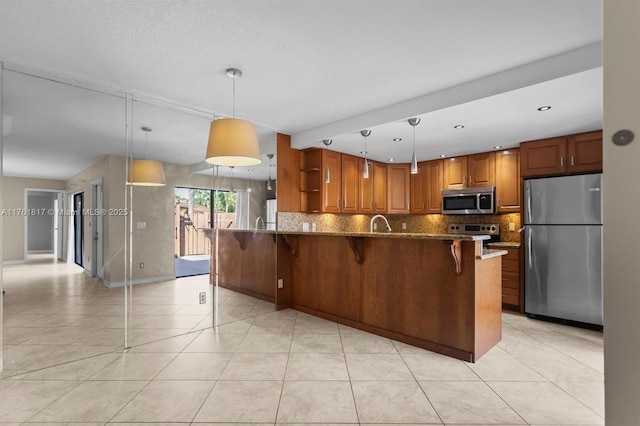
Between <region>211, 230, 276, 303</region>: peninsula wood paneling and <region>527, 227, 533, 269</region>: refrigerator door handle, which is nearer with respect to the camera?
<region>527, 227, 533, 269</region>: refrigerator door handle

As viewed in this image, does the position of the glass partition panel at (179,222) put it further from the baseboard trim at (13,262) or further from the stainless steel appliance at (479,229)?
the stainless steel appliance at (479,229)

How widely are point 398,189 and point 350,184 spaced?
1120 millimetres

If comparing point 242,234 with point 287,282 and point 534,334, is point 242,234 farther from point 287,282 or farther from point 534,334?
point 534,334

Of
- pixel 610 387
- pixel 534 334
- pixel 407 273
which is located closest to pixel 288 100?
pixel 407 273

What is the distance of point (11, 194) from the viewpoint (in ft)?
8.50

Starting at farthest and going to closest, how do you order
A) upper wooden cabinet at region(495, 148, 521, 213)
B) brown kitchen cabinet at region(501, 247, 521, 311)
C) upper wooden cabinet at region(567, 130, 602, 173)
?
upper wooden cabinet at region(495, 148, 521, 213) → brown kitchen cabinet at region(501, 247, 521, 311) → upper wooden cabinet at region(567, 130, 602, 173)

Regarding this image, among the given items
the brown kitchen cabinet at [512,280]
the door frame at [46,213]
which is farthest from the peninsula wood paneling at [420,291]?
the door frame at [46,213]

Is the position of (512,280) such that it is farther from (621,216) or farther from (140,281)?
(140,281)

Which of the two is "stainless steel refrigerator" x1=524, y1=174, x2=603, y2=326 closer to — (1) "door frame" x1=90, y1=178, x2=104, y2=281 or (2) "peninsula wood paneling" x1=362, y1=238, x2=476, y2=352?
(2) "peninsula wood paneling" x1=362, y1=238, x2=476, y2=352

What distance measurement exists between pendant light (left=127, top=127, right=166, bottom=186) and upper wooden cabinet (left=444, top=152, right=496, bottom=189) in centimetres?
424

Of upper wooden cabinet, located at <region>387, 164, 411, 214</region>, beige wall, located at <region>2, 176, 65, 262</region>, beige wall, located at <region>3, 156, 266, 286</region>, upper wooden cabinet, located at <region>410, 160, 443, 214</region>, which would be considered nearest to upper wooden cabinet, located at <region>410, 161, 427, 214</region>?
upper wooden cabinet, located at <region>410, 160, 443, 214</region>

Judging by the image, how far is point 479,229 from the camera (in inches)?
192

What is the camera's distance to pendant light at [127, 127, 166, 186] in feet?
10.2

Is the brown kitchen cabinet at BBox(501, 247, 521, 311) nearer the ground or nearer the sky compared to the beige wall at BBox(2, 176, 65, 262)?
nearer the ground
